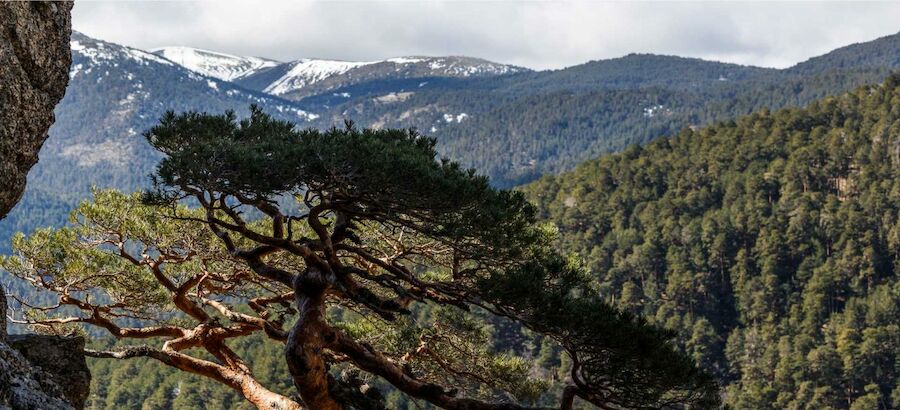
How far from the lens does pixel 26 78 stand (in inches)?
299

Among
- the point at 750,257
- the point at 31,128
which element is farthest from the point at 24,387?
the point at 750,257

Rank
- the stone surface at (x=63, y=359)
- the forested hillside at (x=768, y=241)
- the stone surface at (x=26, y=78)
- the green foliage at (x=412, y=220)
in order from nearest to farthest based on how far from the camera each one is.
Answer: the stone surface at (x=26, y=78) → the green foliage at (x=412, y=220) → the stone surface at (x=63, y=359) → the forested hillside at (x=768, y=241)

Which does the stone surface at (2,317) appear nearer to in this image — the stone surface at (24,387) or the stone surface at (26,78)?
the stone surface at (24,387)

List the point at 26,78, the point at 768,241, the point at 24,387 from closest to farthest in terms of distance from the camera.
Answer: the point at 24,387, the point at 26,78, the point at 768,241

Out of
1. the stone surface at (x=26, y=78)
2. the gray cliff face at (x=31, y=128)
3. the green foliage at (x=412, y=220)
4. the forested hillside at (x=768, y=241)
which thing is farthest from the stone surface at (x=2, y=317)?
the forested hillside at (x=768, y=241)

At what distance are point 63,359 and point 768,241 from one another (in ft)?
304

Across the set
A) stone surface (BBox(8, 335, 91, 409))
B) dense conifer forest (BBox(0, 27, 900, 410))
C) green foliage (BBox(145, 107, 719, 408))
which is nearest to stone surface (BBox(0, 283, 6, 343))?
stone surface (BBox(8, 335, 91, 409))

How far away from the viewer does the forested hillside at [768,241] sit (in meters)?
75.1

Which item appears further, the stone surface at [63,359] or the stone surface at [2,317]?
the stone surface at [63,359]

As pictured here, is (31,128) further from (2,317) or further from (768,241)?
(768,241)

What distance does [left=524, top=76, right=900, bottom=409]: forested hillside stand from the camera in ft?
246

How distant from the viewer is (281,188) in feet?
25.6

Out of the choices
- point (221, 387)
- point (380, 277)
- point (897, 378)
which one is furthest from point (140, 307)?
point (897, 378)

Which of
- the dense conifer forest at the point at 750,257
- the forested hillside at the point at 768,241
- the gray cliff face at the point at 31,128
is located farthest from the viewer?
the forested hillside at the point at 768,241
